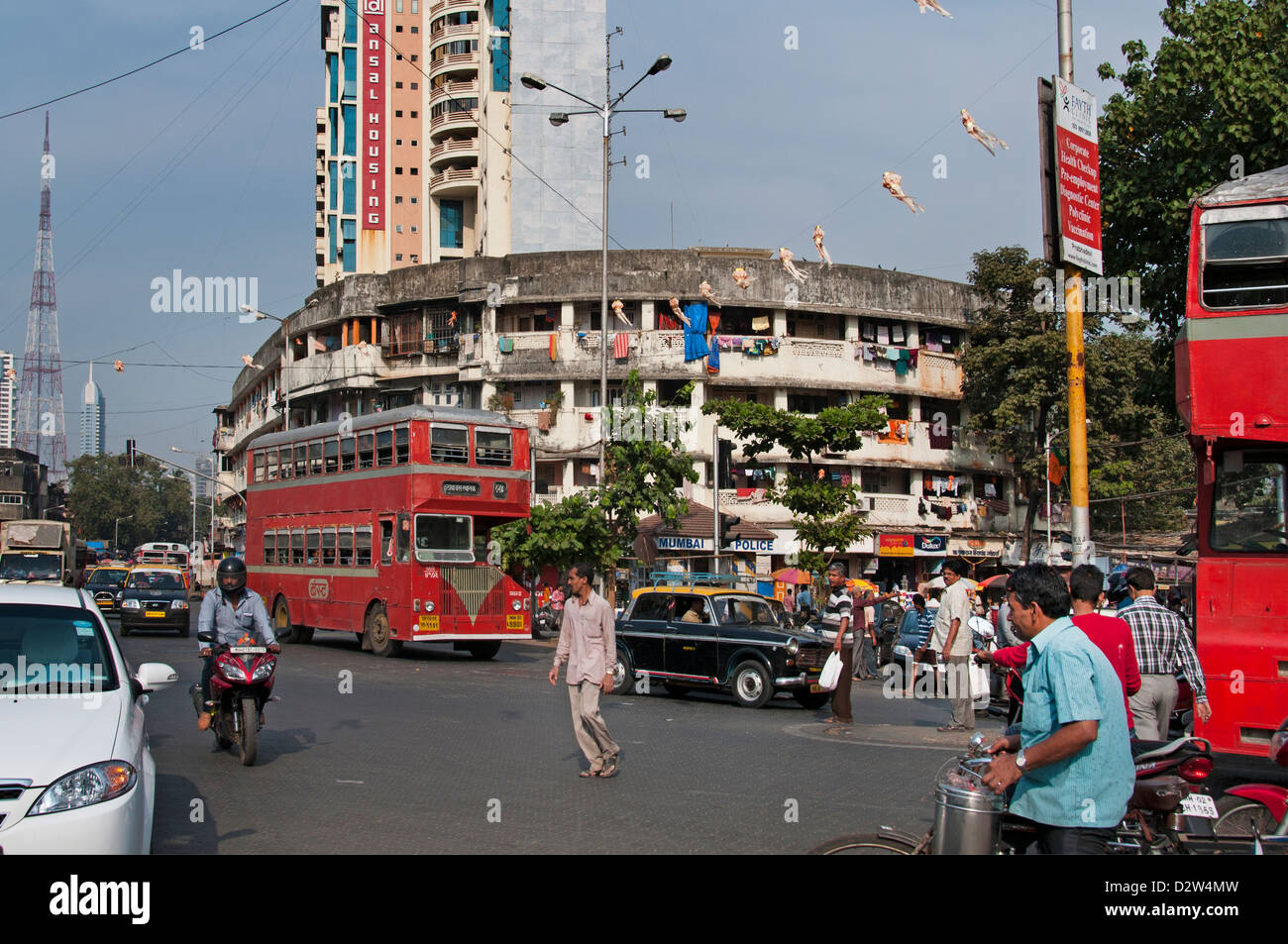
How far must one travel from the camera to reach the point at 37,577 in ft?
103

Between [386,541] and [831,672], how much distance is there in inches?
460

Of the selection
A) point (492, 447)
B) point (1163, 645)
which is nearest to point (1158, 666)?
point (1163, 645)

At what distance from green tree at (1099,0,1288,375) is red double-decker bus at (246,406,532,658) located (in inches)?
478

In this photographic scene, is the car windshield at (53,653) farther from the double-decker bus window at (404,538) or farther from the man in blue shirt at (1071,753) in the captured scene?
the double-decker bus window at (404,538)

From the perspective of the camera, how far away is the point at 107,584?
Answer: 33.2m

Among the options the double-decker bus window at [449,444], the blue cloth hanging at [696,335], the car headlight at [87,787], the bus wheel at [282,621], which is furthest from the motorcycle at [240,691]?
the blue cloth hanging at [696,335]

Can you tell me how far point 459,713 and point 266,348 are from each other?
53.5m

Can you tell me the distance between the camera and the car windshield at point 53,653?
21.4ft

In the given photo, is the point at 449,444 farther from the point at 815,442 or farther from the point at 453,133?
the point at 453,133

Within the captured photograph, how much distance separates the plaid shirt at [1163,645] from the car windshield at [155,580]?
25.1 metres
